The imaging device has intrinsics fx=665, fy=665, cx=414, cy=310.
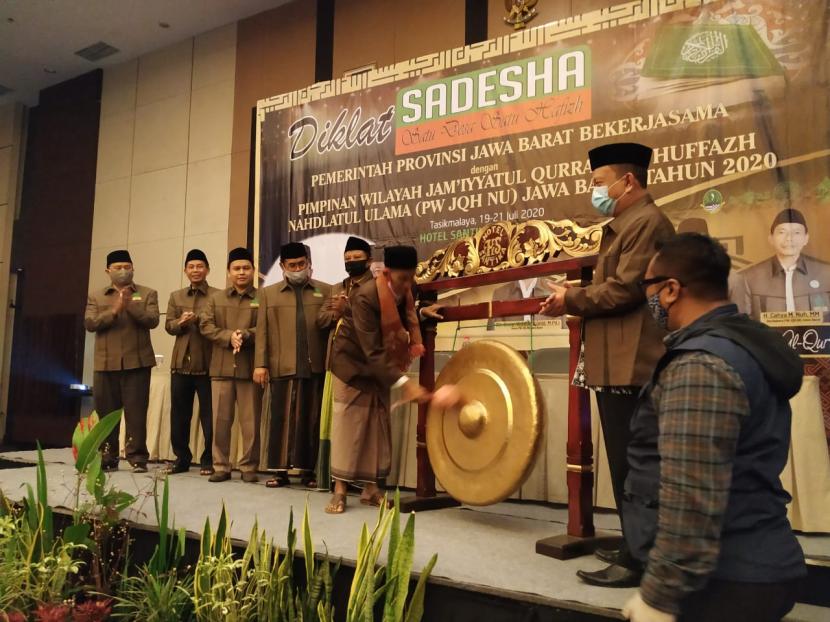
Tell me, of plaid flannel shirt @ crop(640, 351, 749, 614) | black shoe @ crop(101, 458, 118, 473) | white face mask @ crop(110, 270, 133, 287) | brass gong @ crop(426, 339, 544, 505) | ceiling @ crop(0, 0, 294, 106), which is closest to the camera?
plaid flannel shirt @ crop(640, 351, 749, 614)

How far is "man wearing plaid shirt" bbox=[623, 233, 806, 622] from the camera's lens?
3.72 ft

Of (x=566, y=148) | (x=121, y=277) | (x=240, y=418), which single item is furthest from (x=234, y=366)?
(x=566, y=148)

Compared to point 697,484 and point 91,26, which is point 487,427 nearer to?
point 697,484

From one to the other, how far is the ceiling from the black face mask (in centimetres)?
362

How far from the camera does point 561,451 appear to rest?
340 centimetres

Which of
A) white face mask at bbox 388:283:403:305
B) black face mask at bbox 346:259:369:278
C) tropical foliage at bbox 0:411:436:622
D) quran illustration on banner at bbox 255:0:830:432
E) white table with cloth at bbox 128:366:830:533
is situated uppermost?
quran illustration on banner at bbox 255:0:830:432

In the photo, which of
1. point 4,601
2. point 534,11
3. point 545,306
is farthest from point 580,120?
point 4,601

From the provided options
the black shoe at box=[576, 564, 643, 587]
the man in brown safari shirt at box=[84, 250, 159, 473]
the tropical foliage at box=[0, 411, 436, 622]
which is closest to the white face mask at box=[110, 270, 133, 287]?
the man in brown safari shirt at box=[84, 250, 159, 473]

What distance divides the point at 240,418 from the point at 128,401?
2.63 feet

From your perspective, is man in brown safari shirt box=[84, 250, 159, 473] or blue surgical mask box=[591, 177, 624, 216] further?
man in brown safari shirt box=[84, 250, 159, 473]

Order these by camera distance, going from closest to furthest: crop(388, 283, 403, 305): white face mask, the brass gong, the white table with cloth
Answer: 1. the brass gong
2. the white table with cloth
3. crop(388, 283, 403, 305): white face mask

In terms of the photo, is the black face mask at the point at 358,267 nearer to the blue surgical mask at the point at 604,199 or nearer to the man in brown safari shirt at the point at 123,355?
the man in brown safari shirt at the point at 123,355

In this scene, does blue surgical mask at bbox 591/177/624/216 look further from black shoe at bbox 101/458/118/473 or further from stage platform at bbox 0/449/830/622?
black shoe at bbox 101/458/118/473

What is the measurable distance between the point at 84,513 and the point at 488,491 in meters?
1.55
